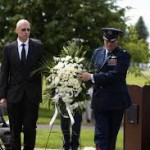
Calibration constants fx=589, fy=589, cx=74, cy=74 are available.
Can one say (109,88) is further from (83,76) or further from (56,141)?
(56,141)

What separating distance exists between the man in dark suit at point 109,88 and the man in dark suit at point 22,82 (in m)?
0.88

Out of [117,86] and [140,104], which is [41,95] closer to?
[117,86]

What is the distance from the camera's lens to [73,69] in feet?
23.9

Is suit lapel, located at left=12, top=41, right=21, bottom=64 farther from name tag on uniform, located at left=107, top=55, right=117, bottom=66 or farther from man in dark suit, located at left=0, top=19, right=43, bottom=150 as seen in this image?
name tag on uniform, located at left=107, top=55, right=117, bottom=66

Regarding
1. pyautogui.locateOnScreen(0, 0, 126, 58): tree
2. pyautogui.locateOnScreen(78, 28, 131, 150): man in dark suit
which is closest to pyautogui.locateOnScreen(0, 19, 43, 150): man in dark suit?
pyautogui.locateOnScreen(78, 28, 131, 150): man in dark suit

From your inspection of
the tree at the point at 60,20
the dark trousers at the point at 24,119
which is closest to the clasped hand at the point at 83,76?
the dark trousers at the point at 24,119

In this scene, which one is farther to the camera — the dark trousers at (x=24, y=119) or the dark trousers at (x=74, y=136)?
the dark trousers at (x=74, y=136)

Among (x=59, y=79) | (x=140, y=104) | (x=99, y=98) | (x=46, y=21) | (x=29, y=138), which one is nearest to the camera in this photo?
(x=59, y=79)

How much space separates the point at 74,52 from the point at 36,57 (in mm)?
841

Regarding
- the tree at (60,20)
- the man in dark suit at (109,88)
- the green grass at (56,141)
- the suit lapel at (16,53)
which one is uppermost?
the tree at (60,20)

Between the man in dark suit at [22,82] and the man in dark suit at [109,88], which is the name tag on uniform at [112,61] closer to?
the man in dark suit at [109,88]

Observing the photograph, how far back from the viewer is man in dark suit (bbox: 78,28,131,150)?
762 centimetres

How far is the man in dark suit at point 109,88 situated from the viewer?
762cm

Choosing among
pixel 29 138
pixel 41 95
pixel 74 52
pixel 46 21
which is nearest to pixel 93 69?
pixel 74 52
